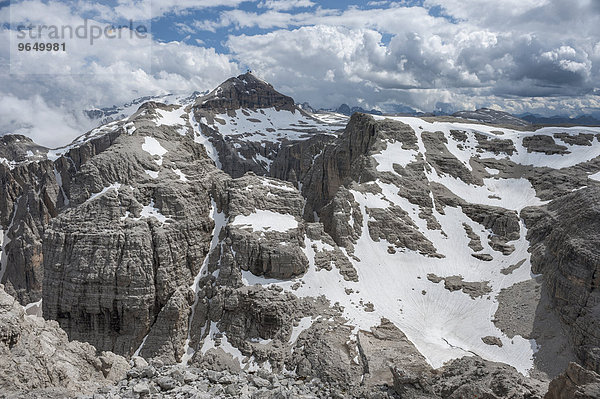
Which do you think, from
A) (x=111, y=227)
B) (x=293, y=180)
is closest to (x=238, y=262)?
(x=111, y=227)

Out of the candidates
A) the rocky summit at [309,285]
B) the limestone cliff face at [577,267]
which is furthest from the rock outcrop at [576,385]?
the limestone cliff face at [577,267]

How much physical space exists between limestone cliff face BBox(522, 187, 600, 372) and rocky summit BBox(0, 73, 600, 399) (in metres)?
0.19

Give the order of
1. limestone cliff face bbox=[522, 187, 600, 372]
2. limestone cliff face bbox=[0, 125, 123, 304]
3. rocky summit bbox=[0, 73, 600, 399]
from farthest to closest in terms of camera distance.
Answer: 1. limestone cliff face bbox=[0, 125, 123, 304]
2. limestone cliff face bbox=[522, 187, 600, 372]
3. rocky summit bbox=[0, 73, 600, 399]

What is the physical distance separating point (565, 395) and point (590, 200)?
130 ft

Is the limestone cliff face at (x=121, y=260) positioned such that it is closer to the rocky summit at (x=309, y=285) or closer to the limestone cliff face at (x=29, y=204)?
the rocky summit at (x=309, y=285)

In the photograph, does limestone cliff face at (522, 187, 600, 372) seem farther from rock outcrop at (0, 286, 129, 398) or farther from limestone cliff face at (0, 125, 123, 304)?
limestone cliff face at (0, 125, 123, 304)

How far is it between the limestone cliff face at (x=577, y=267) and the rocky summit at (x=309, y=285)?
19 cm

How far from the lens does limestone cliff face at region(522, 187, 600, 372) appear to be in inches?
1423

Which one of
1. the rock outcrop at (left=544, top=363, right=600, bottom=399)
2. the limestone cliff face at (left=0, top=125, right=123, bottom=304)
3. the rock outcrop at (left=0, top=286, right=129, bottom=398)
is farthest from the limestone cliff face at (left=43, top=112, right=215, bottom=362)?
the limestone cliff face at (left=0, top=125, right=123, bottom=304)

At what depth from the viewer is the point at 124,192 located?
48.1 m

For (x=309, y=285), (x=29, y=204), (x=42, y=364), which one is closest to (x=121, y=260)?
(x=309, y=285)

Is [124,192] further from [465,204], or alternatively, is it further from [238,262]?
[465,204]

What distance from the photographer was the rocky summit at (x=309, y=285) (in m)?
21.1

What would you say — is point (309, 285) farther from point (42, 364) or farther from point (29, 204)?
point (29, 204)
